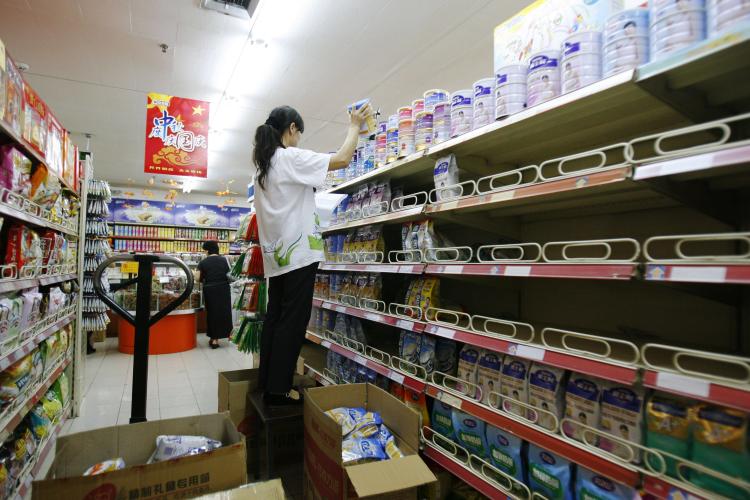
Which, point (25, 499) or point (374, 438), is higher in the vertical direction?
point (374, 438)

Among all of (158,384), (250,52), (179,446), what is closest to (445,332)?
(179,446)

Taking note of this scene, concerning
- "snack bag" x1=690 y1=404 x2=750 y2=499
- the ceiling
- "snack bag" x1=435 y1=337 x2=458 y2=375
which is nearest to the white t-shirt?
"snack bag" x1=435 y1=337 x2=458 y2=375

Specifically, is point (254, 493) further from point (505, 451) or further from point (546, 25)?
point (546, 25)

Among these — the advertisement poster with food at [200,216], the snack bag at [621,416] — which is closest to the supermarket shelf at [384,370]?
the snack bag at [621,416]

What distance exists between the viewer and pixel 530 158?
7.23ft

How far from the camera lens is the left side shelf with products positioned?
1.88m

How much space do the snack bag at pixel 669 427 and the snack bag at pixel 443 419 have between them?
91cm

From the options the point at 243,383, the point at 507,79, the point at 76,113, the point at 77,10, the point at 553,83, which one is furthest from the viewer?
the point at 76,113

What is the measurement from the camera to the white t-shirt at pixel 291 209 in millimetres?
2416

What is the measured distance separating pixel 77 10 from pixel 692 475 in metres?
5.67

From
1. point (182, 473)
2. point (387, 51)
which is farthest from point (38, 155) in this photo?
point (387, 51)

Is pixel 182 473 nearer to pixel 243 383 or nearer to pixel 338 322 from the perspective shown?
pixel 243 383

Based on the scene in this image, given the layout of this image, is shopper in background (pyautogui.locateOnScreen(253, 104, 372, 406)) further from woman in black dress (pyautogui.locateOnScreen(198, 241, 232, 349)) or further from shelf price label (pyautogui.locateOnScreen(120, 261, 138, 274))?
shelf price label (pyautogui.locateOnScreen(120, 261, 138, 274))

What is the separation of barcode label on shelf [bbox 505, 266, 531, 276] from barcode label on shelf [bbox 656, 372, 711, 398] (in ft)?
1.67
